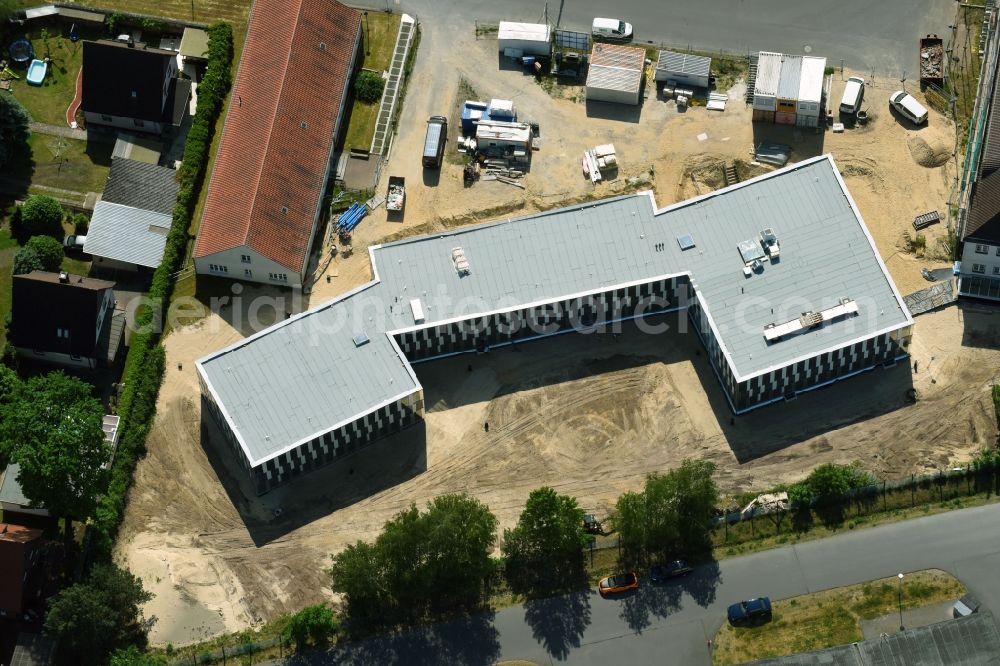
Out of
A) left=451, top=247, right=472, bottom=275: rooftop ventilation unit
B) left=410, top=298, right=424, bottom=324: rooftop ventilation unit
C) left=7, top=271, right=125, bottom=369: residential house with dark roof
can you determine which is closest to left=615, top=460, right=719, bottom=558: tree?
left=410, top=298, right=424, bottom=324: rooftop ventilation unit

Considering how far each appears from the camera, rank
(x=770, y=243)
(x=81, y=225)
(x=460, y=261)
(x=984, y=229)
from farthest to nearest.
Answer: (x=81, y=225) → (x=460, y=261) → (x=770, y=243) → (x=984, y=229)

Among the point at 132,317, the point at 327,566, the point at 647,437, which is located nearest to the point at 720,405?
the point at 647,437

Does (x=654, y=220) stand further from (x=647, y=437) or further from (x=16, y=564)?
(x=16, y=564)

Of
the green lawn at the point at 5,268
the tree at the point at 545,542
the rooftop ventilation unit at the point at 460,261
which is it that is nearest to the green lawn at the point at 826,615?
the tree at the point at 545,542

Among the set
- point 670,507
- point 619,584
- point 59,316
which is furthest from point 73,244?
point 670,507

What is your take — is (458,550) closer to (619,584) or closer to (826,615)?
(619,584)

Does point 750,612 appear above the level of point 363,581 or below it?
below

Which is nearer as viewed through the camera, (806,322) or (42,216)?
(806,322)
